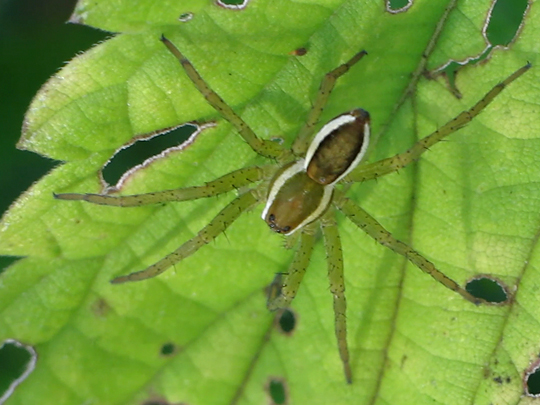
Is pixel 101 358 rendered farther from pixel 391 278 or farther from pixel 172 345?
pixel 391 278

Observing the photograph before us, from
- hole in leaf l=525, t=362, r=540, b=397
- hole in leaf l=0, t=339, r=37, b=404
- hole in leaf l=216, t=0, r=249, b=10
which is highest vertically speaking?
hole in leaf l=216, t=0, r=249, b=10

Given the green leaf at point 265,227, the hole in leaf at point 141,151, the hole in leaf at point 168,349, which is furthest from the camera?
the hole in leaf at point 168,349

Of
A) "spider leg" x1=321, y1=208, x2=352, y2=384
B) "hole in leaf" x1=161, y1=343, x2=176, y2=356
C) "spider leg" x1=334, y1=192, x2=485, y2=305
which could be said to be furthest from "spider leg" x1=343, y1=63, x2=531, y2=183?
"hole in leaf" x1=161, y1=343, x2=176, y2=356

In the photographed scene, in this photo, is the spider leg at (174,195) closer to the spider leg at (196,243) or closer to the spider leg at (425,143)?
the spider leg at (196,243)

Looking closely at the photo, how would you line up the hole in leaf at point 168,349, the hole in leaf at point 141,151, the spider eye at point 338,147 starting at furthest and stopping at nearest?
1. the hole in leaf at point 168,349
2. the hole in leaf at point 141,151
3. the spider eye at point 338,147

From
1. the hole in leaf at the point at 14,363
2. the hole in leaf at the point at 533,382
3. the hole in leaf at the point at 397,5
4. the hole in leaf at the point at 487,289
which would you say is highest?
the hole in leaf at the point at 397,5

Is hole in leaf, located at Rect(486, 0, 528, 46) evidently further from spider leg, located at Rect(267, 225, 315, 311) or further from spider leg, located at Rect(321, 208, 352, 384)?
spider leg, located at Rect(267, 225, 315, 311)

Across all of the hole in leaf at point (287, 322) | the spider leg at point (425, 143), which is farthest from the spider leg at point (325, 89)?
the hole in leaf at point (287, 322)

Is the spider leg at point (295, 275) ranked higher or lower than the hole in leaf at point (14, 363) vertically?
higher

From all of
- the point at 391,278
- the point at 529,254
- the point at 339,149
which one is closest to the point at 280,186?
the point at 339,149
